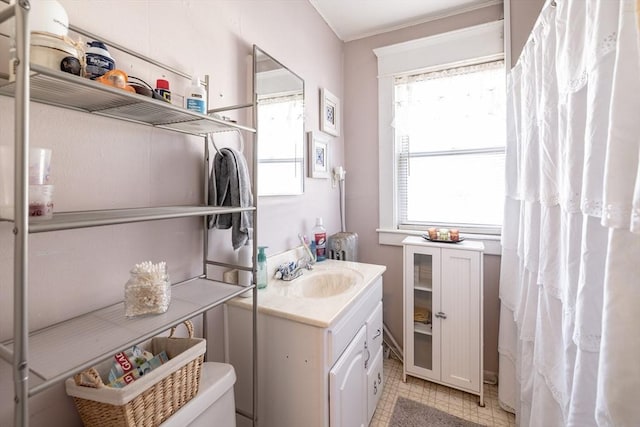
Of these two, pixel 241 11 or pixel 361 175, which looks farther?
pixel 361 175

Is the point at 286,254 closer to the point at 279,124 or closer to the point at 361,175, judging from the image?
the point at 279,124

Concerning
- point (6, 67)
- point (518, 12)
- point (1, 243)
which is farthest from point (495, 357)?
point (6, 67)

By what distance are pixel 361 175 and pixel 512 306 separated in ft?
4.43

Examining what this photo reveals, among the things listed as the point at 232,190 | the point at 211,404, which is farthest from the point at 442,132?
the point at 211,404

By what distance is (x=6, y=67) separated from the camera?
2.12ft

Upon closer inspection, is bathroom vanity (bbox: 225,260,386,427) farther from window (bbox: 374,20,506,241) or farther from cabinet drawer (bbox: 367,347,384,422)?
window (bbox: 374,20,506,241)

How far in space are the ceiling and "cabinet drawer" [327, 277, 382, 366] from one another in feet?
5.99

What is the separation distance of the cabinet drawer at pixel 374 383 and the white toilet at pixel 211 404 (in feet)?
2.66

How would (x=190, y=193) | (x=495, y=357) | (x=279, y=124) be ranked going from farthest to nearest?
(x=495, y=357) → (x=279, y=124) → (x=190, y=193)

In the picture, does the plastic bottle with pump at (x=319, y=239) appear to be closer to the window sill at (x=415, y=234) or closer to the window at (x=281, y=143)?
the window at (x=281, y=143)

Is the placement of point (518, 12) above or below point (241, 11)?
above

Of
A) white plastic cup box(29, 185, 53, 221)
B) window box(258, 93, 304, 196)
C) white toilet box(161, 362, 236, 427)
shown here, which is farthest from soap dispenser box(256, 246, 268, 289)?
white plastic cup box(29, 185, 53, 221)

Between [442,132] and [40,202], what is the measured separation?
221 cm

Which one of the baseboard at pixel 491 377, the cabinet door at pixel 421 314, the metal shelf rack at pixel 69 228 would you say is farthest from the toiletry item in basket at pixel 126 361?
the baseboard at pixel 491 377
